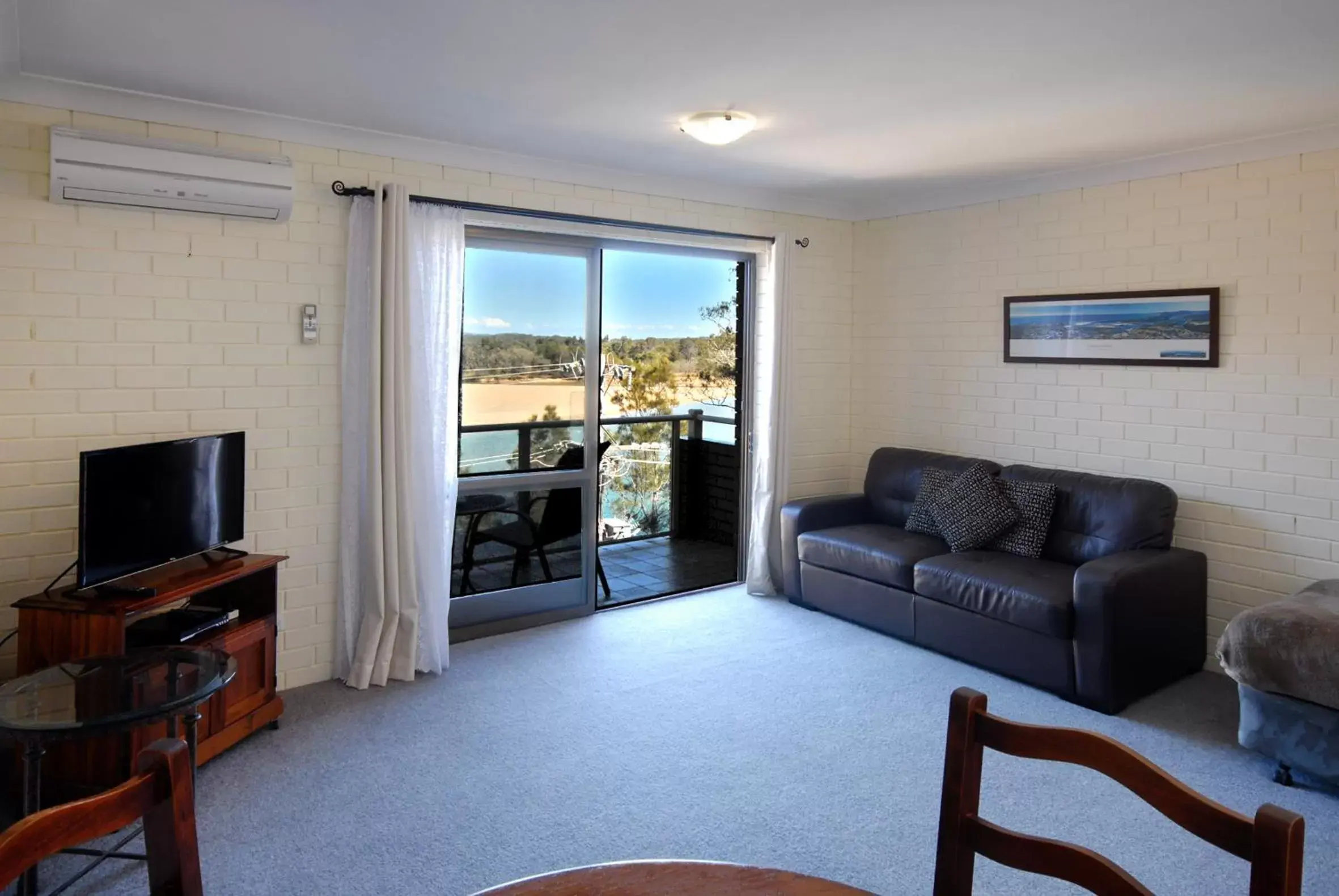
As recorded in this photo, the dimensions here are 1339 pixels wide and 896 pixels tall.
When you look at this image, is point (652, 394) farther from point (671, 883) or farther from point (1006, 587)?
point (671, 883)

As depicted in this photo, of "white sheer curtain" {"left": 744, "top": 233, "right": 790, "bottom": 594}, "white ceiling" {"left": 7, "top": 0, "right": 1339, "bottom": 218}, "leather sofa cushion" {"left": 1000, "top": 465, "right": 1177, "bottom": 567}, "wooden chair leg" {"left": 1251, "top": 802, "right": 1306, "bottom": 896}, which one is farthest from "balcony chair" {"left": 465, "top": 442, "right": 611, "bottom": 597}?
"wooden chair leg" {"left": 1251, "top": 802, "right": 1306, "bottom": 896}

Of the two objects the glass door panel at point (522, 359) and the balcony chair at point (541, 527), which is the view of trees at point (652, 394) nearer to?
the balcony chair at point (541, 527)

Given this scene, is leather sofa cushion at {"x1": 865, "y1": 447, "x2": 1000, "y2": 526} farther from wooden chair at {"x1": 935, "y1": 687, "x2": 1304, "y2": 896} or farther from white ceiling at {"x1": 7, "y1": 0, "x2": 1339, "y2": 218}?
wooden chair at {"x1": 935, "y1": 687, "x2": 1304, "y2": 896}

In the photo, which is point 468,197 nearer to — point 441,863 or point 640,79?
point 640,79

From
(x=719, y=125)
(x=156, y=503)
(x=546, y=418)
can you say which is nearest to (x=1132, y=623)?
(x=719, y=125)

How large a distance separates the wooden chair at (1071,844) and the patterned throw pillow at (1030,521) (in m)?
3.41

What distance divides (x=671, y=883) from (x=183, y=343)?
328 cm

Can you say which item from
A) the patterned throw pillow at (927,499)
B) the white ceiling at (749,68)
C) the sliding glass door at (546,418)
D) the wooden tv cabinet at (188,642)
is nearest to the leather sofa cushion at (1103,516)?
the patterned throw pillow at (927,499)

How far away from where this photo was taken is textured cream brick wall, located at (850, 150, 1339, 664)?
3967mm

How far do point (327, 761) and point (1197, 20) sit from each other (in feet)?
12.4

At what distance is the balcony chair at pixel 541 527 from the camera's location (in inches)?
186

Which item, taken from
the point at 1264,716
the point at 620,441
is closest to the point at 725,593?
the point at 620,441

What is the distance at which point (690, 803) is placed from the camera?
9.77ft

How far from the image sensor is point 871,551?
4.76 meters
